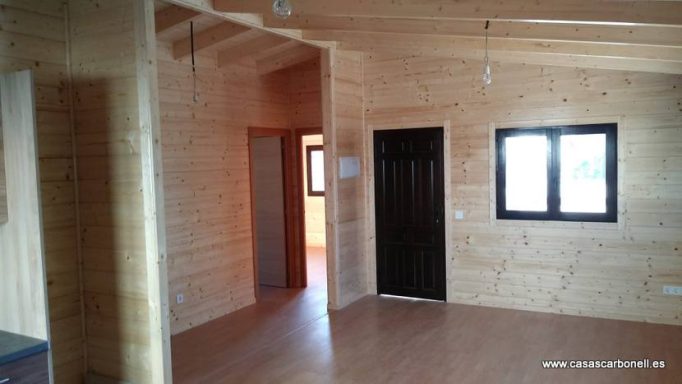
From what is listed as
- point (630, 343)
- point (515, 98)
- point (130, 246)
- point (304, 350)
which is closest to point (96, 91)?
point (130, 246)

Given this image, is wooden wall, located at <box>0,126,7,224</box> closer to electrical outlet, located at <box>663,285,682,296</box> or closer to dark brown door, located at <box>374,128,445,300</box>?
dark brown door, located at <box>374,128,445,300</box>

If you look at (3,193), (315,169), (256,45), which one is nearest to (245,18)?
(256,45)

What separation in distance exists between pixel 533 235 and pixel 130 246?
160 inches

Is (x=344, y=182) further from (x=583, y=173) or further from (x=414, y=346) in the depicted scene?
(x=583, y=173)

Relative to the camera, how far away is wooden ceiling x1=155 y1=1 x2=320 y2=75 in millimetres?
4758

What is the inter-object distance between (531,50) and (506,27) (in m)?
0.81

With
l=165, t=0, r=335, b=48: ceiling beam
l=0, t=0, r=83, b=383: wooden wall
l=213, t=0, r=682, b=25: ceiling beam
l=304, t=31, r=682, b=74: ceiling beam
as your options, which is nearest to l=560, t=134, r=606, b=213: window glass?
l=304, t=31, r=682, b=74: ceiling beam

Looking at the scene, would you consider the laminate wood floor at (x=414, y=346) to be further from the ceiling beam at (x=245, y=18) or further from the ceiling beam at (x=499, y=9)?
the ceiling beam at (x=245, y=18)

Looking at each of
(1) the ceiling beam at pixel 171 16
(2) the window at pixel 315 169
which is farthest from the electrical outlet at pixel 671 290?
(2) the window at pixel 315 169

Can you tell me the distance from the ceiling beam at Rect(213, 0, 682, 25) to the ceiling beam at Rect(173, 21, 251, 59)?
2.97 feet

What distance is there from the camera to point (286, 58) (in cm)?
631

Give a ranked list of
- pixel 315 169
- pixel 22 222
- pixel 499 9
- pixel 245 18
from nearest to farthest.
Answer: pixel 22 222, pixel 499 9, pixel 245 18, pixel 315 169

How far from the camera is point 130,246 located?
372cm

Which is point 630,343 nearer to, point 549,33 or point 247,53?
point 549,33
